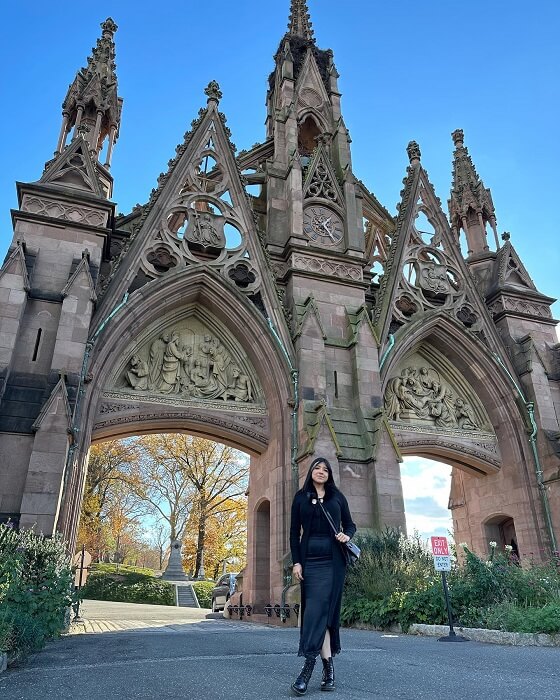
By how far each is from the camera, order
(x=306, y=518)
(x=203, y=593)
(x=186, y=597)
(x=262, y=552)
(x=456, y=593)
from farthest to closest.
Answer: (x=203, y=593), (x=186, y=597), (x=262, y=552), (x=456, y=593), (x=306, y=518)

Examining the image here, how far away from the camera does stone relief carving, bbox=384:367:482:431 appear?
16891mm

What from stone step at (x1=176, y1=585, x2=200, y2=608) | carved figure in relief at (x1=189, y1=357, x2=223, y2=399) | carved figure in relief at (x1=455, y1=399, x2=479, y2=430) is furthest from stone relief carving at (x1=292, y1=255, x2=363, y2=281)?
stone step at (x1=176, y1=585, x2=200, y2=608)

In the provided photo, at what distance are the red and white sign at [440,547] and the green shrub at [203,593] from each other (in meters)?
22.6

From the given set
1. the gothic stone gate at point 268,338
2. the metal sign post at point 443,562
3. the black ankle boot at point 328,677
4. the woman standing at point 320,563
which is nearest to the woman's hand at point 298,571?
the woman standing at point 320,563

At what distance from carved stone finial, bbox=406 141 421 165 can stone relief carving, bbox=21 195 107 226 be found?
12.5 m

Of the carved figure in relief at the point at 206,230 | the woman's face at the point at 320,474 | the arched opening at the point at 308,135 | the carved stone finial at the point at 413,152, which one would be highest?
the arched opening at the point at 308,135

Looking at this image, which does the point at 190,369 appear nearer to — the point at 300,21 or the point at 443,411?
the point at 443,411

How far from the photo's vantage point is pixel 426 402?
17.3 m

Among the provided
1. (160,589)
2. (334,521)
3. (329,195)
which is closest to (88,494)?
(160,589)

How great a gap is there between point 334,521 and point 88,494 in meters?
30.0

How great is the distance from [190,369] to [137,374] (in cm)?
142

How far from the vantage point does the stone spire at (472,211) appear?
21.6 meters

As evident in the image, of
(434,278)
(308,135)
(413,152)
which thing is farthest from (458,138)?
(434,278)

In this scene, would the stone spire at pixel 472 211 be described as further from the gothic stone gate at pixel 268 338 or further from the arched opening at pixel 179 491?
the arched opening at pixel 179 491
